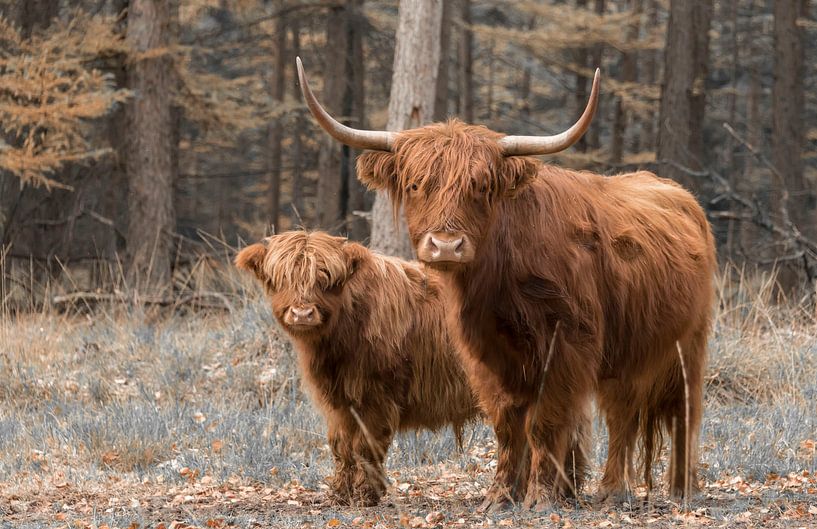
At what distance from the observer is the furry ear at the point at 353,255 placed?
5.76 meters

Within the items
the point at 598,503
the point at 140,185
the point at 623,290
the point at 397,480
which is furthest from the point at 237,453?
the point at 140,185

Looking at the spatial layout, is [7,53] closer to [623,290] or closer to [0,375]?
[0,375]

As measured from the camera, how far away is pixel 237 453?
6.89 meters

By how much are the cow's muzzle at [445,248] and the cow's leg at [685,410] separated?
6.28ft

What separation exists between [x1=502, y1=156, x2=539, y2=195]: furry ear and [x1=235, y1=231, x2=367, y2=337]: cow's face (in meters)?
1.26

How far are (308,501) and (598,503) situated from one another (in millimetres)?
1614

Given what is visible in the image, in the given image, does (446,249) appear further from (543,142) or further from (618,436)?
(618,436)

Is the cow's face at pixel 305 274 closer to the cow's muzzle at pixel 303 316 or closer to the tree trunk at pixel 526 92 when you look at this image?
the cow's muzzle at pixel 303 316

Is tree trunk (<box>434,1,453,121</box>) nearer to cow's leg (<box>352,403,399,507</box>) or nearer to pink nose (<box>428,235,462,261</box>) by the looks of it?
cow's leg (<box>352,403,399,507</box>)

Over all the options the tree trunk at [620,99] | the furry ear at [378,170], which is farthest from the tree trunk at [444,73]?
the furry ear at [378,170]

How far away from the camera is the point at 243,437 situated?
282 inches

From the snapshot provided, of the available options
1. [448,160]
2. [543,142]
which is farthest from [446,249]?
[543,142]

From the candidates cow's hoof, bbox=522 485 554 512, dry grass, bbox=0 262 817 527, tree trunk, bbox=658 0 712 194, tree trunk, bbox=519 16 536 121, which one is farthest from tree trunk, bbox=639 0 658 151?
cow's hoof, bbox=522 485 554 512

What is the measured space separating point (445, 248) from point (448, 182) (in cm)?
35
